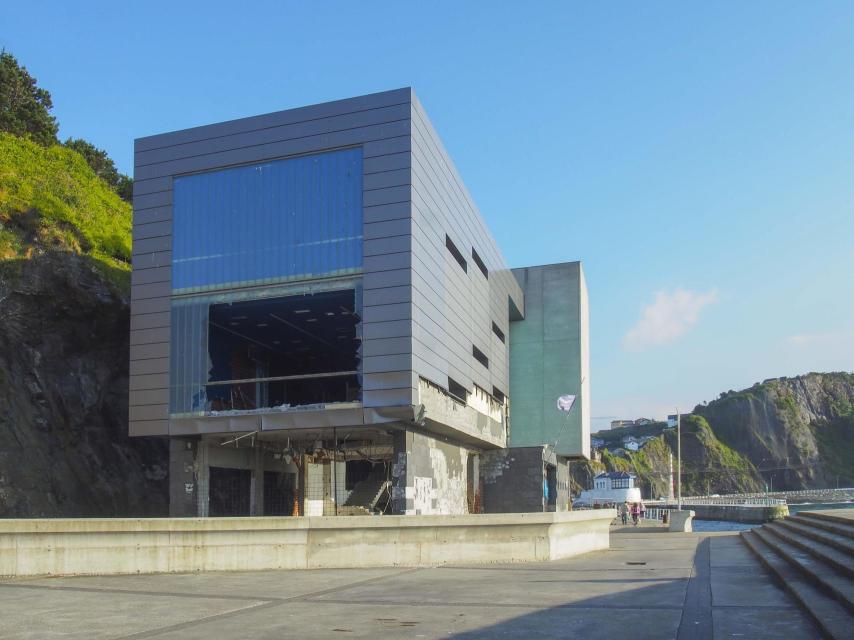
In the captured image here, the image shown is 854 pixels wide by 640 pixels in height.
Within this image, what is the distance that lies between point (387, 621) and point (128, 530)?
8383 millimetres

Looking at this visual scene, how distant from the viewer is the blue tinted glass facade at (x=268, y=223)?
98.9ft

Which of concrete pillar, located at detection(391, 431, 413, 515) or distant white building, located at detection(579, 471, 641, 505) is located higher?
concrete pillar, located at detection(391, 431, 413, 515)

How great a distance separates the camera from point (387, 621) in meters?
11.0

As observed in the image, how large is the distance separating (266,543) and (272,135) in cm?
1770

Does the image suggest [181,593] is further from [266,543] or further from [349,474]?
[349,474]

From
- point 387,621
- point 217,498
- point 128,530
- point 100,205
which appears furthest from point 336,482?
point 387,621

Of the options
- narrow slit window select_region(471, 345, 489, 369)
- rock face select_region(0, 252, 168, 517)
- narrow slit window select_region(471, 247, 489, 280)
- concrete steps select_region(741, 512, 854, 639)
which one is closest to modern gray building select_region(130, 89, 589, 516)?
narrow slit window select_region(471, 345, 489, 369)

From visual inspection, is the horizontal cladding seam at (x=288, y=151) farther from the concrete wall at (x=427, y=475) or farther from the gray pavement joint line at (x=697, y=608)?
the gray pavement joint line at (x=697, y=608)

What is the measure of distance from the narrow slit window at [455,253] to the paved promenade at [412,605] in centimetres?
1867

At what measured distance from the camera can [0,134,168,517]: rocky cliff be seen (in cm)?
3481

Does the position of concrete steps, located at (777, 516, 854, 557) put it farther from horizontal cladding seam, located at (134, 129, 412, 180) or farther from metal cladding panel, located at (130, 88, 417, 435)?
horizontal cladding seam, located at (134, 129, 412, 180)

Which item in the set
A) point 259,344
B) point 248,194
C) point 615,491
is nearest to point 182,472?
point 259,344

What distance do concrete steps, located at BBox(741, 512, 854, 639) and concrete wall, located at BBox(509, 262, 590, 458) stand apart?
28684 millimetres

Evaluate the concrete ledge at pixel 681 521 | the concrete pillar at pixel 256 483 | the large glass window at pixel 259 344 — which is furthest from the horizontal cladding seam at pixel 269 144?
the concrete ledge at pixel 681 521
